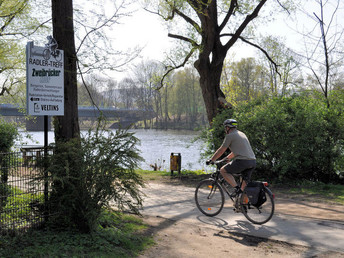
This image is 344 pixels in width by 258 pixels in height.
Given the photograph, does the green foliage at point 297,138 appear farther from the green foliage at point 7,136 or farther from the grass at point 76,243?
the green foliage at point 7,136

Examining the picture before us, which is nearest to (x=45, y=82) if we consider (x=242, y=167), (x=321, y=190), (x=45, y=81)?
(x=45, y=81)

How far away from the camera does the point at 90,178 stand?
513 centimetres

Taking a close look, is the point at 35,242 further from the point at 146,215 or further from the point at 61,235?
the point at 146,215

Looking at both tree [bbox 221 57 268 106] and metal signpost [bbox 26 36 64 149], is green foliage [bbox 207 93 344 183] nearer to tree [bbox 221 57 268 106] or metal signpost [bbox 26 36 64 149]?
metal signpost [bbox 26 36 64 149]

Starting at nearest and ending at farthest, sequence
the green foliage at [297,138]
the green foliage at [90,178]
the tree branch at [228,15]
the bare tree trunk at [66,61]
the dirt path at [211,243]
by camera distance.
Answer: the dirt path at [211,243] < the green foliage at [90,178] < the bare tree trunk at [66,61] < the green foliage at [297,138] < the tree branch at [228,15]

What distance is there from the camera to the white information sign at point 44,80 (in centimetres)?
531

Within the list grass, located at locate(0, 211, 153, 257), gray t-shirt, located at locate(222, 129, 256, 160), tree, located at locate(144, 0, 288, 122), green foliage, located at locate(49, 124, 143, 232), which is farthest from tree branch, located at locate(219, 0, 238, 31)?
grass, located at locate(0, 211, 153, 257)

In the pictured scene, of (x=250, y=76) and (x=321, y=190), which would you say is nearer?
(x=321, y=190)

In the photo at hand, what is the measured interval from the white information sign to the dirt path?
2.52 m

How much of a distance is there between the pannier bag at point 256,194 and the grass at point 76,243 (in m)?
2.02

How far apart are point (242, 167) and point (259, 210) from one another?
81 centimetres

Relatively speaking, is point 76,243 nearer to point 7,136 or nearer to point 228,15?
point 7,136

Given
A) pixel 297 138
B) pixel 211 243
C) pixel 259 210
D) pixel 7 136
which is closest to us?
pixel 211 243

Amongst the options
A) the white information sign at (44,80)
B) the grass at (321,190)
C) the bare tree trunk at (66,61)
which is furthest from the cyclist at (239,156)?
the grass at (321,190)
